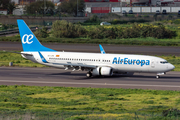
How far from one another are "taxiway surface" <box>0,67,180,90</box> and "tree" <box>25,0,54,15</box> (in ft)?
358

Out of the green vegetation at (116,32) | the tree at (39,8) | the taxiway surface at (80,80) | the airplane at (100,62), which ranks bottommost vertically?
the taxiway surface at (80,80)

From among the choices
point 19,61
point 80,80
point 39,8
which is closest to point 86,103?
point 80,80

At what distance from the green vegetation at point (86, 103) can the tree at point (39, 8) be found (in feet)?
402

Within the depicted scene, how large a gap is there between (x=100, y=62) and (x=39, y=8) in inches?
4579

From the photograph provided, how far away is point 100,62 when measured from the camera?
4441 centimetres

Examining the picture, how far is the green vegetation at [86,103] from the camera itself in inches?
840

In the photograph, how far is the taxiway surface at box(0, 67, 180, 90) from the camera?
3831 centimetres

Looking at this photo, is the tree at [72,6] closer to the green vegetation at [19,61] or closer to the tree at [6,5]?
the tree at [6,5]

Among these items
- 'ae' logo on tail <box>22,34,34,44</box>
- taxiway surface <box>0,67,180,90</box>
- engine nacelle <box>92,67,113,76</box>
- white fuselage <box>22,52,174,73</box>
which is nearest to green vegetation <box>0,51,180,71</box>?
taxiway surface <box>0,67,180,90</box>

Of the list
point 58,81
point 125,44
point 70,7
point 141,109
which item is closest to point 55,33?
point 125,44

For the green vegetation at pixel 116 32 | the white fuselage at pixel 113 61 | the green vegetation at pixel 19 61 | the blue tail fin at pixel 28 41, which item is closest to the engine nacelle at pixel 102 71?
the white fuselage at pixel 113 61

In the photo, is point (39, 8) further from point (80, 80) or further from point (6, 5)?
point (80, 80)

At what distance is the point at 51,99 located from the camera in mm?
29016

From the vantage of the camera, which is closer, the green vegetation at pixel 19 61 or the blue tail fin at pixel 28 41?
the blue tail fin at pixel 28 41
